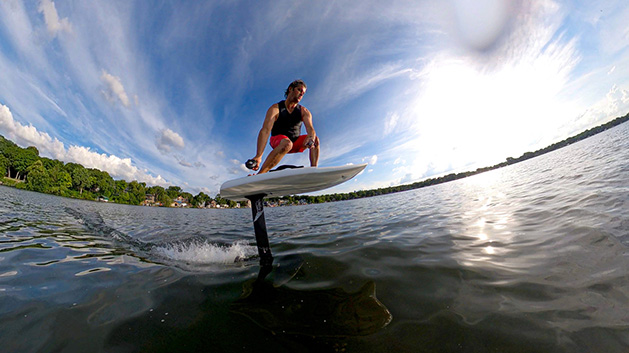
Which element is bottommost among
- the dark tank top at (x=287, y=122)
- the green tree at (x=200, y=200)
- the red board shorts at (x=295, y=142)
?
the red board shorts at (x=295, y=142)

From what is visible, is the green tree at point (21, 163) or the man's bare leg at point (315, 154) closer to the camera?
the man's bare leg at point (315, 154)

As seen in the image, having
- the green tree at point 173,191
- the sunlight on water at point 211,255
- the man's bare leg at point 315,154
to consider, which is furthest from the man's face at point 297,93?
the green tree at point 173,191

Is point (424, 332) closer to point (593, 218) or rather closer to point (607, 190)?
point (593, 218)

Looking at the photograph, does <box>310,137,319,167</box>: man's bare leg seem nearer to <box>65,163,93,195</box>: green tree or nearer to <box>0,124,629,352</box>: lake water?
<box>0,124,629,352</box>: lake water

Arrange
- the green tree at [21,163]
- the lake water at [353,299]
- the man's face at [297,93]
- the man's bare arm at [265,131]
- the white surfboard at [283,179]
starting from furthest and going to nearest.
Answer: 1. the green tree at [21,163]
2. the man's face at [297,93]
3. the man's bare arm at [265,131]
4. the white surfboard at [283,179]
5. the lake water at [353,299]

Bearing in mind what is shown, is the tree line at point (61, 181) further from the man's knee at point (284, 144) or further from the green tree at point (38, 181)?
the man's knee at point (284, 144)

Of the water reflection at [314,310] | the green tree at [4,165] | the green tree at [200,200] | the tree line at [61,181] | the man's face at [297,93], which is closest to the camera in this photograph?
the water reflection at [314,310]

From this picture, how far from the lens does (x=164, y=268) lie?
324 cm

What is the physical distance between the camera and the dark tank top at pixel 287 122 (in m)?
3.84

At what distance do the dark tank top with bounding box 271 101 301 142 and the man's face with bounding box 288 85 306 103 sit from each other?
0.20m

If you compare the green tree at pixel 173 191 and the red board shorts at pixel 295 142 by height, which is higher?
the green tree at pixel 173 191

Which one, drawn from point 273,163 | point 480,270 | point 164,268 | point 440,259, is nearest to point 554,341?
point 480,270

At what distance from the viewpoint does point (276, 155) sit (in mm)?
3688

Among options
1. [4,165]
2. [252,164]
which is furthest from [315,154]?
[4,165]
